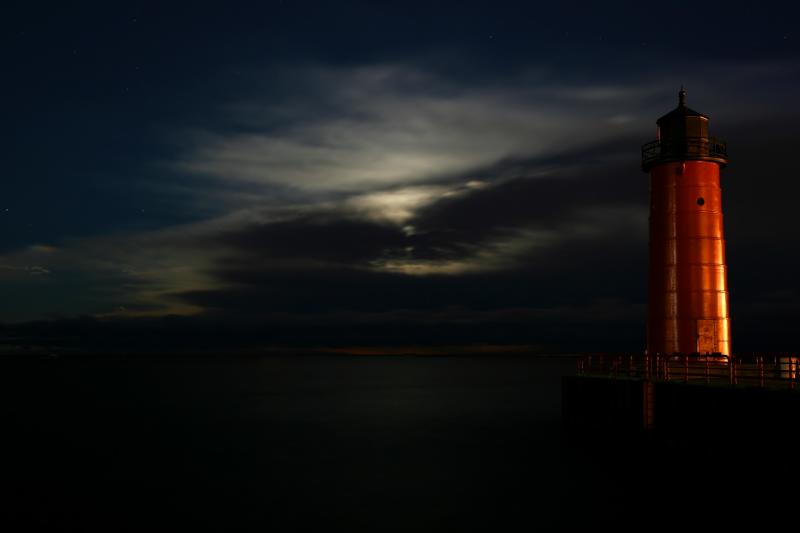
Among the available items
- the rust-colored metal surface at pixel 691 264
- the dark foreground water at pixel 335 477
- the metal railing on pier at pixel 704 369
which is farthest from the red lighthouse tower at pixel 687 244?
the dark foreground water at pixel 335 477

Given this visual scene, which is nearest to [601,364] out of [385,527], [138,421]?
[385,527]

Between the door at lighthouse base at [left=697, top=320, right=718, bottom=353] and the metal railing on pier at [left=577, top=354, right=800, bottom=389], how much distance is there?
0.58 metres

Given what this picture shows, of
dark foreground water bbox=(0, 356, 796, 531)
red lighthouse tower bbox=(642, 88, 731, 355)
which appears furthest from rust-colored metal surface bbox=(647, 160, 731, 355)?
dark foreground water bbox=(0, 356, 796, 531)

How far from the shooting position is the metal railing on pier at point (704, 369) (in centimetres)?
2238

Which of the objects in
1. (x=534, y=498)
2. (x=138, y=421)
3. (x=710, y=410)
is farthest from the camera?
(x=138, y=421)

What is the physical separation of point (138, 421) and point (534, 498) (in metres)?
35.9

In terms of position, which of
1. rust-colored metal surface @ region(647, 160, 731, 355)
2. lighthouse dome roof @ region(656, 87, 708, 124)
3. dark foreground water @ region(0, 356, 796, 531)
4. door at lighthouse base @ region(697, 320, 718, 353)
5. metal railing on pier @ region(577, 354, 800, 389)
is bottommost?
dark foreground water @ region(0, 356, 796, 531)

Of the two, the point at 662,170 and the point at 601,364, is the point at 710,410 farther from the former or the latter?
the point at 662,170

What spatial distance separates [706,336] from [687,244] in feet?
12.2

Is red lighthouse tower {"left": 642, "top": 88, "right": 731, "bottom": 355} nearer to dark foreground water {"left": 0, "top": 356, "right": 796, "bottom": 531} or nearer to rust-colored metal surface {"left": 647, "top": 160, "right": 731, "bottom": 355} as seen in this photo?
rust-colored metal surface {"left": 647, "top": 160, "right": 731, "bottom": 355}

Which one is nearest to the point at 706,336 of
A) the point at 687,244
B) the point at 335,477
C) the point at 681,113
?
the point at 687,244

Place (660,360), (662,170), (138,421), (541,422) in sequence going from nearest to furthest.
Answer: (660,360)
(662,170)
(541,422)
(138,421)

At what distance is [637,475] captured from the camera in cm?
2533

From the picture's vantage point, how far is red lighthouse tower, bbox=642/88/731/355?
29203 mm
